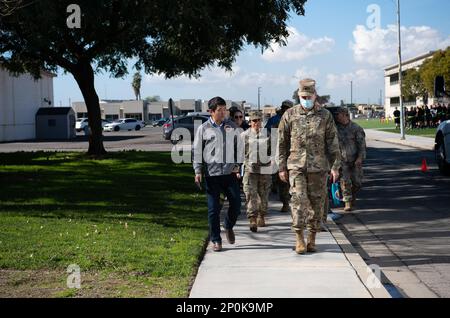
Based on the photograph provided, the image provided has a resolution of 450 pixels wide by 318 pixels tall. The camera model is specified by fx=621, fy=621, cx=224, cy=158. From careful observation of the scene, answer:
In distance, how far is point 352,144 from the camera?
10.8m

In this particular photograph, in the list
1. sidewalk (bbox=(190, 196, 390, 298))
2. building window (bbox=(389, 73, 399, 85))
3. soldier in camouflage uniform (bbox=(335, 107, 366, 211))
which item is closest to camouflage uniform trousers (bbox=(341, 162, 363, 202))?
soldier in camouflage uniform (bbox=(335, 107, 366, 211))

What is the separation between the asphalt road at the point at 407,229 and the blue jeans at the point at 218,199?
1670 millimetres

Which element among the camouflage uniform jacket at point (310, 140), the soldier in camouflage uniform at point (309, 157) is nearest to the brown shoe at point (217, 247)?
the soldier in camouflage uniform at point (309, 157)

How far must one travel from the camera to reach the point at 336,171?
7.41m

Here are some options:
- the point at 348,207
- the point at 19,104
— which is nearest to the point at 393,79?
the point at 19,104

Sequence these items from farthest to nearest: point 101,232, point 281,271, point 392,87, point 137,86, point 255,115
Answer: point 137,86
point 392,87
point 255,115
point 101,232
point 281,271

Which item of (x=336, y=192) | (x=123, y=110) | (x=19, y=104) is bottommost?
(x=336, y=192)

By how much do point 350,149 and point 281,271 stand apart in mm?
4921

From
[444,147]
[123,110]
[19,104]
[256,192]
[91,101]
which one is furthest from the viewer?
[123,110]

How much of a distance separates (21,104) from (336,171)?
4418 cm

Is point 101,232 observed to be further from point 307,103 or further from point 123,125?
point 123,125

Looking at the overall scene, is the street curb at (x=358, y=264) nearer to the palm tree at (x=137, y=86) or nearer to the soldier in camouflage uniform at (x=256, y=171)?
the soldier in camouflage uniform at (x=256, y=171)

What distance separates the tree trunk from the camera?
72.2 feet
